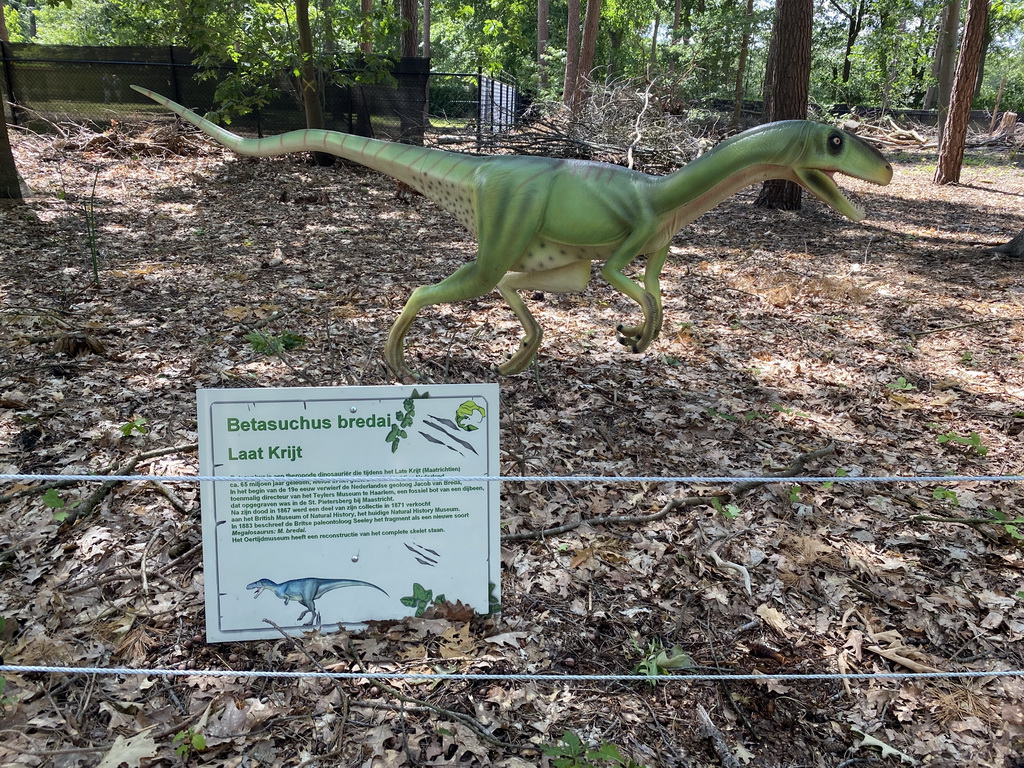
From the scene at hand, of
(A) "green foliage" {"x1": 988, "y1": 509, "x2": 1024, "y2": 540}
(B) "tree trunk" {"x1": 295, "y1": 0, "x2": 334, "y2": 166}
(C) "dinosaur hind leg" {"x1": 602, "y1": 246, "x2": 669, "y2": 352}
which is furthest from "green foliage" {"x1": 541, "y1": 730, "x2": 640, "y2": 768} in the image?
(B) "tree trunk" {"x1": 295, "y1": 0, "x2": 334, "y2": 166}

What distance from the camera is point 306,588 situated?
7.73 feet

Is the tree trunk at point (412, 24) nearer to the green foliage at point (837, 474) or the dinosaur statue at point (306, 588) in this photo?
the green foliage at point (837, 474)

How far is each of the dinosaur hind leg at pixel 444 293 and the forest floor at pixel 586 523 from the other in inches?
31.7

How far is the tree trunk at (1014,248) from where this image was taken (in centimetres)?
737

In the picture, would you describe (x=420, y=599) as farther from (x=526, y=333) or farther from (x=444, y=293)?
(x=526, y=333)

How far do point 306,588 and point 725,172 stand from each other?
2216mm

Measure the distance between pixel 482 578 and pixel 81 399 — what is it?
9.56ft

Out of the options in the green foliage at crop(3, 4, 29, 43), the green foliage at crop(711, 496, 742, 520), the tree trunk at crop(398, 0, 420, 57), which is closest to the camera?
the green foliage at crop(711, 496, 742, 520)

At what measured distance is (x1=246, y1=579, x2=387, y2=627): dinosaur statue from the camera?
232 cm

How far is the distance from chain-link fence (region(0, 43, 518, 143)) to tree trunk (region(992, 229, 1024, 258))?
25.9ft

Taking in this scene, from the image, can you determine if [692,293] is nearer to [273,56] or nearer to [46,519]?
[46,519]

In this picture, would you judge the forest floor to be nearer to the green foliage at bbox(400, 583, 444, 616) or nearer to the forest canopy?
the green foliage at bbox(400, 583, 444, 616)

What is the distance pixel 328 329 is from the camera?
5.24 metres

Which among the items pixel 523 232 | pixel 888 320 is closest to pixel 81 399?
pixel 523 232
